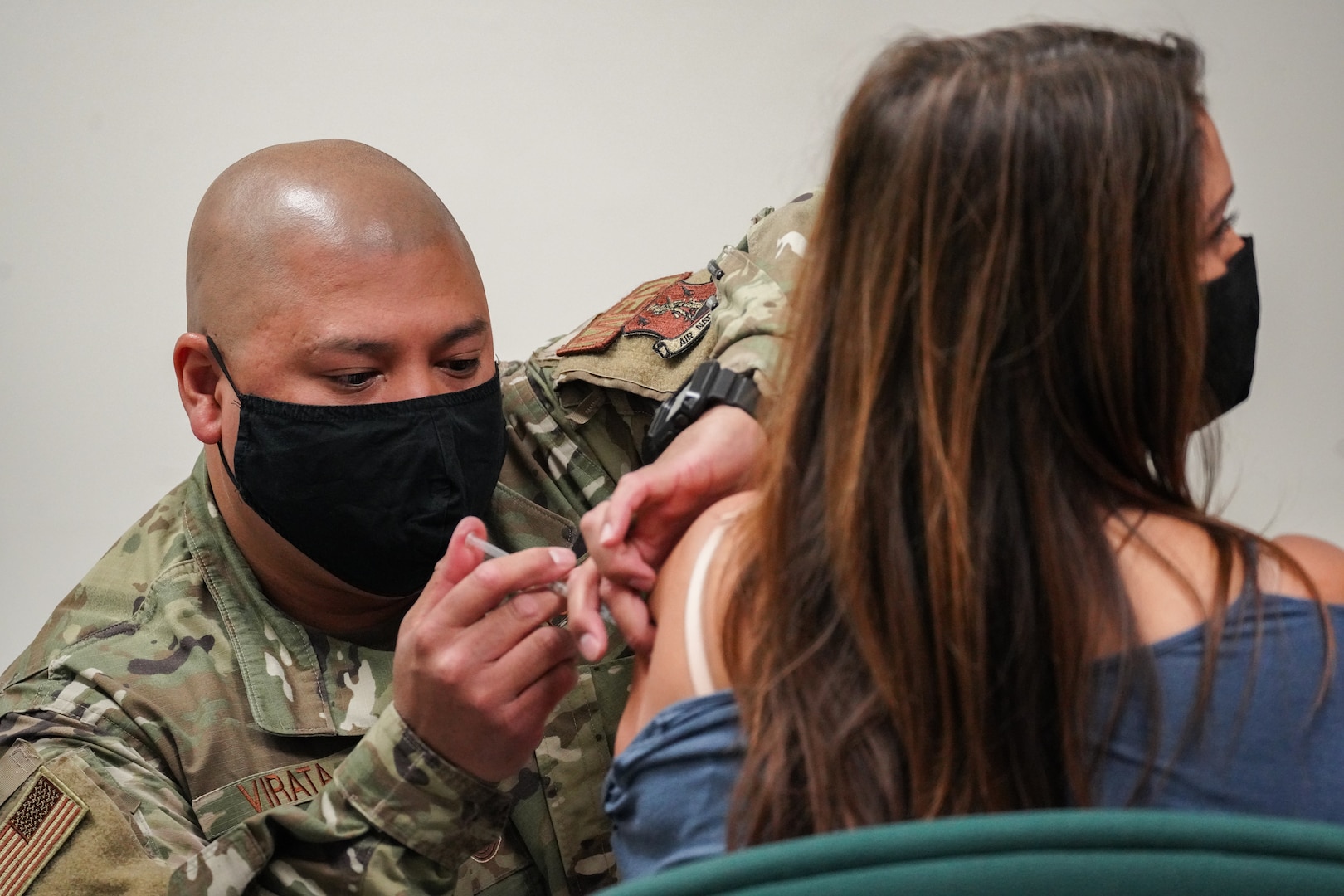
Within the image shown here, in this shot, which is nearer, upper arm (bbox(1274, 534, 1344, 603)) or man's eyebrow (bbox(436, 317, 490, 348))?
upper arm (bbox(1274, 534, 1344, 603))

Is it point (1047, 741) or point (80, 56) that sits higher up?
point (80, 56)

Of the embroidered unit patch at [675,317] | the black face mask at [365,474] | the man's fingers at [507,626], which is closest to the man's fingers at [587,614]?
the man's fingers at [507,626]

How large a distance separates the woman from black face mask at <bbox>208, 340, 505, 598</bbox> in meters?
0.66

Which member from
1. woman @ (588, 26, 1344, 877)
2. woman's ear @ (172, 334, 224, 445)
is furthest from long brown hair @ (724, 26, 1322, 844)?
woman's ear @ (172, 334, 224, 445)

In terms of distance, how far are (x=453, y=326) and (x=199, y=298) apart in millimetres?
339

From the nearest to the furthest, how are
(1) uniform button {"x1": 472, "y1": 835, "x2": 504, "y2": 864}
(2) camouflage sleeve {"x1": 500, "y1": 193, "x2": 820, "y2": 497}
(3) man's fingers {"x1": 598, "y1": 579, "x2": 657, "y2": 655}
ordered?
(3) man's fingers {"x1": 598, "y1": 579, "x2": 657, "y2": 655}
(1) uniform button {"x1": 472, "y1": 835, "x2": 504, "y2": 864}
(2) camouflage sleeve {"x1": 500, "y1": 193, "x2": 820, "y2": 497}

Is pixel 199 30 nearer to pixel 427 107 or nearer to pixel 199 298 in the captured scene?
pixel 427 107

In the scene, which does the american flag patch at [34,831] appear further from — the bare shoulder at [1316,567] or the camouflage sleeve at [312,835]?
the bare shoulder at [1316,567]

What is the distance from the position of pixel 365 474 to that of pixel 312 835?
0.40 m

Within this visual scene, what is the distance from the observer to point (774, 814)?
733 mm

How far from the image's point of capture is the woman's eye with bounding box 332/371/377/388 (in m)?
1.39

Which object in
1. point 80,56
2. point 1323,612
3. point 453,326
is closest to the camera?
point 1323,612

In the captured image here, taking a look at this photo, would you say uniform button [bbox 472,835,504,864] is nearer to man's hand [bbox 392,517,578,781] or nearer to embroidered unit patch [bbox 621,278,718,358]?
man's hand [bbox 392,517,578,781]

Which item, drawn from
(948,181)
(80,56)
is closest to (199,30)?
(80,56)
